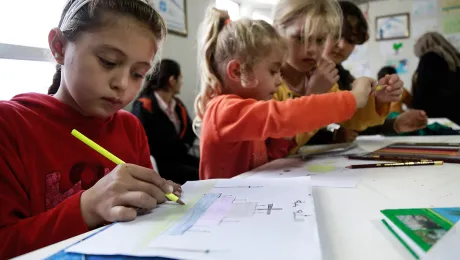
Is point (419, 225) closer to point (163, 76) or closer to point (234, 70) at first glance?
point (234, 70)

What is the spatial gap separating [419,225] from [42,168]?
22.0 inches

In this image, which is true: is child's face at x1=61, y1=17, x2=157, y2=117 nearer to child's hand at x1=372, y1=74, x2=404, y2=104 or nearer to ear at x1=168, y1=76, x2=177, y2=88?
child's hand at x1=372, y1=74, x2=404, y2=104

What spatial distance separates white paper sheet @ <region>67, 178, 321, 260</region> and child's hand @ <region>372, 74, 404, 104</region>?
65 cm

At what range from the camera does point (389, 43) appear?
337cm

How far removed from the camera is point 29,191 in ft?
1.72

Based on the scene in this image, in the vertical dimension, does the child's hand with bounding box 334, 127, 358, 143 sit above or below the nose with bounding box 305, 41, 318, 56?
below

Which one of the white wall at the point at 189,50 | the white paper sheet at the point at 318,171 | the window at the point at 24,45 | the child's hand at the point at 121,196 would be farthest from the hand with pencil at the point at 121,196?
the white wall at the point at 189,50

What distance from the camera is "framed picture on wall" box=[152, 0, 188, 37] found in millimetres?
2037

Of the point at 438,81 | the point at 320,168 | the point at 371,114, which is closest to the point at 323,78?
the point at 371,114

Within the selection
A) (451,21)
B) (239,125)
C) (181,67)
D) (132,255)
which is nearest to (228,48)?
(239,125)

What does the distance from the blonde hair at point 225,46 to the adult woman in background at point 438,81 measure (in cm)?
181

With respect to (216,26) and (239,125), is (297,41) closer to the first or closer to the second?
(216,26)

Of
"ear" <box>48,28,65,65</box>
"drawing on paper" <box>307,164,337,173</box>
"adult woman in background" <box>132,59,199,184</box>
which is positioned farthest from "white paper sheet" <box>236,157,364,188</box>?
"adult woman in background" <box>132,59,199,184</box>

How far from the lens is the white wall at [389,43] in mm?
3217
